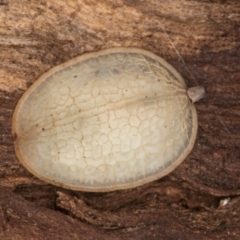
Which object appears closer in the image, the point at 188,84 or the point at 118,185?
the point at 118,185

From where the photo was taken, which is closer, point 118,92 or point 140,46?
point 118,92

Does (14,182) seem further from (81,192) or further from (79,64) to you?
(79,64)

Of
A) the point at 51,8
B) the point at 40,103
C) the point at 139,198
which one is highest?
the point at 51,8

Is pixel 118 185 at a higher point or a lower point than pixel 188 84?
lower

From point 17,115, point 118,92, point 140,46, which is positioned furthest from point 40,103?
point 140,46

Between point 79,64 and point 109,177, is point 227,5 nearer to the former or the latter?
point 79,64

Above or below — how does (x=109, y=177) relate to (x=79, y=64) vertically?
below
